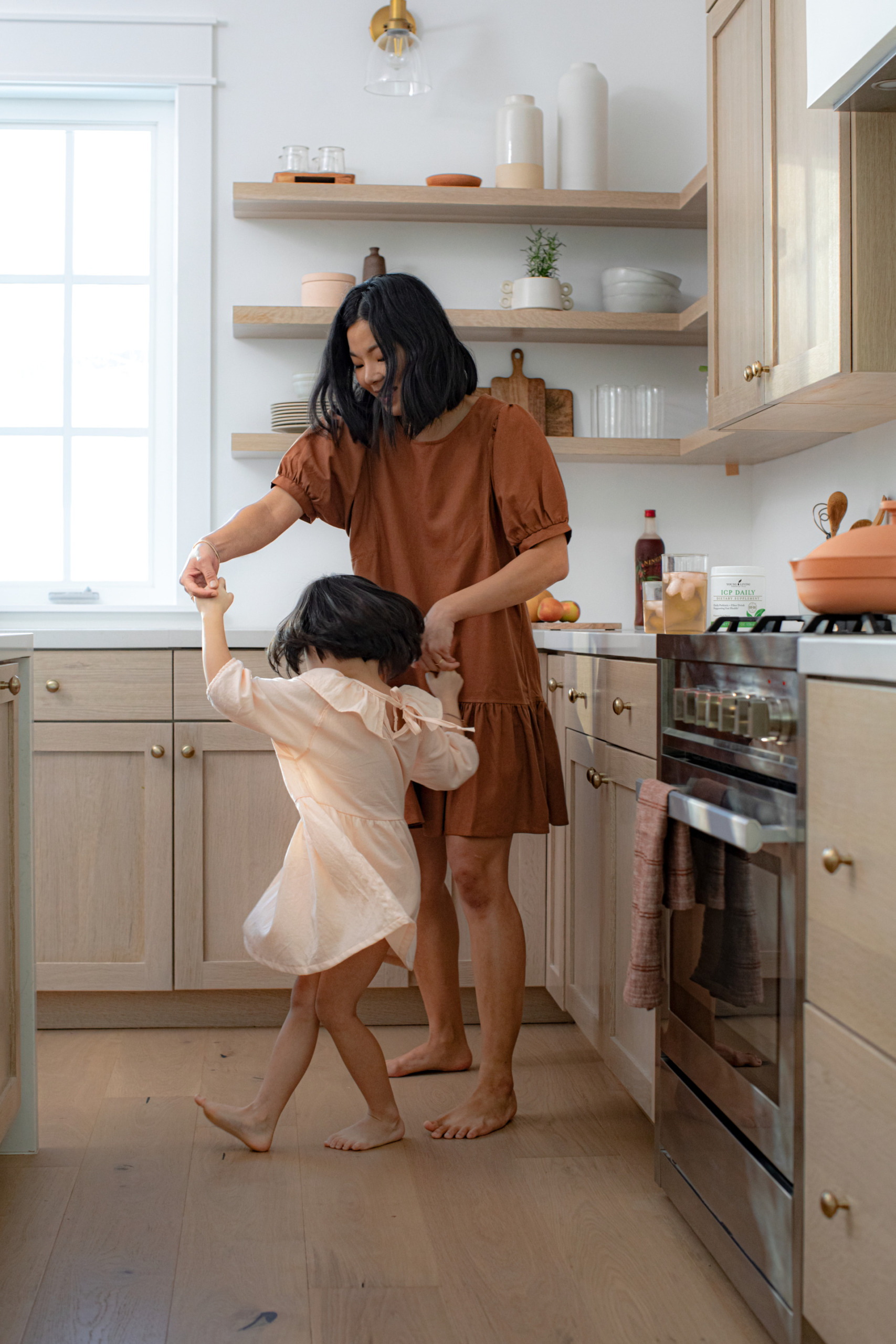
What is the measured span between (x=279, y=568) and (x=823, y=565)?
1.95 meters

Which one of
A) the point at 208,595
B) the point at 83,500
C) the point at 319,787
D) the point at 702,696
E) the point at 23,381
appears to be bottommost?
the point at 319,787

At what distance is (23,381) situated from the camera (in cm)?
319

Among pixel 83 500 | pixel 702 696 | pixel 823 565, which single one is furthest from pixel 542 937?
pixel 83 500

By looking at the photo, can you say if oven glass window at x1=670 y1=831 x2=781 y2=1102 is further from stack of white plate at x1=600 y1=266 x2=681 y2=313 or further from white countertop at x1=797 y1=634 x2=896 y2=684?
stack of white plate at x1=600 y1=266 x2=681 y2=313

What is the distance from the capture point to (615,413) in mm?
Result: 3055

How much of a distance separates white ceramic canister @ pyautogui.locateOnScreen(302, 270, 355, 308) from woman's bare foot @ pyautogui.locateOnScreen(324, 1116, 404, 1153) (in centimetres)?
198

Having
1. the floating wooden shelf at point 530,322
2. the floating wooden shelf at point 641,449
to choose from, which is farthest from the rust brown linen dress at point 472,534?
the floating wooden shelf at point 530,322

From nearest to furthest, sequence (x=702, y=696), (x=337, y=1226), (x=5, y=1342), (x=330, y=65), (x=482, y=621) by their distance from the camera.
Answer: (x=5, y=1342) < (x=702, y=696) < (x=337, y=1226) < (x=482, y=621) < (x=330, y=65)

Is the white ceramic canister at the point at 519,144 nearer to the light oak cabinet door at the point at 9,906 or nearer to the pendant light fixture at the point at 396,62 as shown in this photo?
the pendant light fixture at the point at 396,62

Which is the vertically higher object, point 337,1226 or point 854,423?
point 854,423

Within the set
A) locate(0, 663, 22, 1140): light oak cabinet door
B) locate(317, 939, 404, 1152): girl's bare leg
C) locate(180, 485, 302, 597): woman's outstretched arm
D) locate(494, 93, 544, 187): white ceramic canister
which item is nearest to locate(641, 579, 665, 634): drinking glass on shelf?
locate(180, 485, 302, 597): woman's outstretched arm

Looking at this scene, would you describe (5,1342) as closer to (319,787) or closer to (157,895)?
(319,787)

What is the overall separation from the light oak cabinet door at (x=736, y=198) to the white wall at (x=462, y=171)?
77cm

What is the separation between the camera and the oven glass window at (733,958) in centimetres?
128
